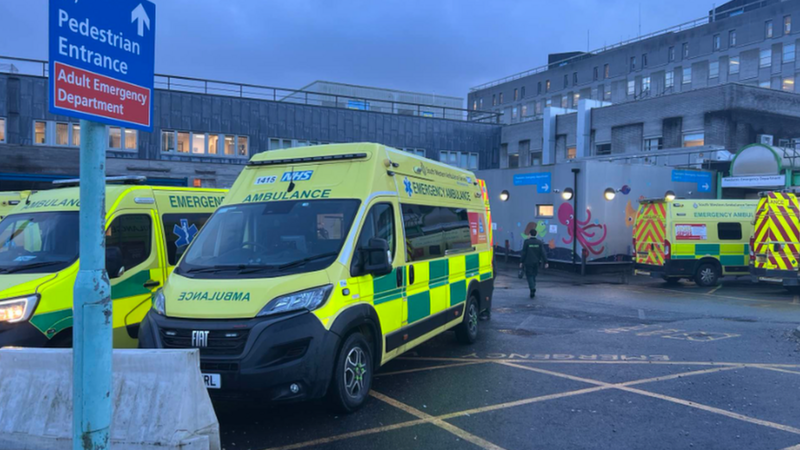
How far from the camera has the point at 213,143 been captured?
89.0 ft

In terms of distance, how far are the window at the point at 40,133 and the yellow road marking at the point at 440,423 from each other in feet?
79.5

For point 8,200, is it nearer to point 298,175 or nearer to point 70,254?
point 70,254

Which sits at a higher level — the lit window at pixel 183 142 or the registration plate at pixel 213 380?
the lit window at pixel 183 142

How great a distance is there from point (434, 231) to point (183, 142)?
22.1 meters

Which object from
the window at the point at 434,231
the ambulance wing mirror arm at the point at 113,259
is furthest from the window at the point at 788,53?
the ambulance wing mirror arm at the point at 113,259

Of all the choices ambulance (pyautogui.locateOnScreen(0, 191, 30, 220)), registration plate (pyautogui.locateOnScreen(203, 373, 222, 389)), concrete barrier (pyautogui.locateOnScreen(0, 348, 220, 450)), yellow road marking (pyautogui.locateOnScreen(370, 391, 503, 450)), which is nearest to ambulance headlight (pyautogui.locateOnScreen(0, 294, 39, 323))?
concrete barrier (pyautogui.locateOnScreen(0, 348, 220, 450))

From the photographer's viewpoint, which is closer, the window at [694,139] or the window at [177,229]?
the window at [177,229]

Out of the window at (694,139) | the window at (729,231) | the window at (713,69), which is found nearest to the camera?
the window at (729,231)

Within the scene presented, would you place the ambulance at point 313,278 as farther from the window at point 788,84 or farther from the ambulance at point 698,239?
the window at point 788,84

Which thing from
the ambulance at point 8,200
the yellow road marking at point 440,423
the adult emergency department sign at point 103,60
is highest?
the adult emergency department sign at point 103,60

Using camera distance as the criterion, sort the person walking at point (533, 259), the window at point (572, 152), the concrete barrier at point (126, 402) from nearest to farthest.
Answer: the concrete barrier at point (126, 402), the person walking at point (533, 259), the window at point (572, 152)

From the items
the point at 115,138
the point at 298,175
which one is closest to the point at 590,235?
the point at 298,175

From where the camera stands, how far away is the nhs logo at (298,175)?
6.15m

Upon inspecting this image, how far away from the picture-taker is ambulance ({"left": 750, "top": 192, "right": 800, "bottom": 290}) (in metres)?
15.0
